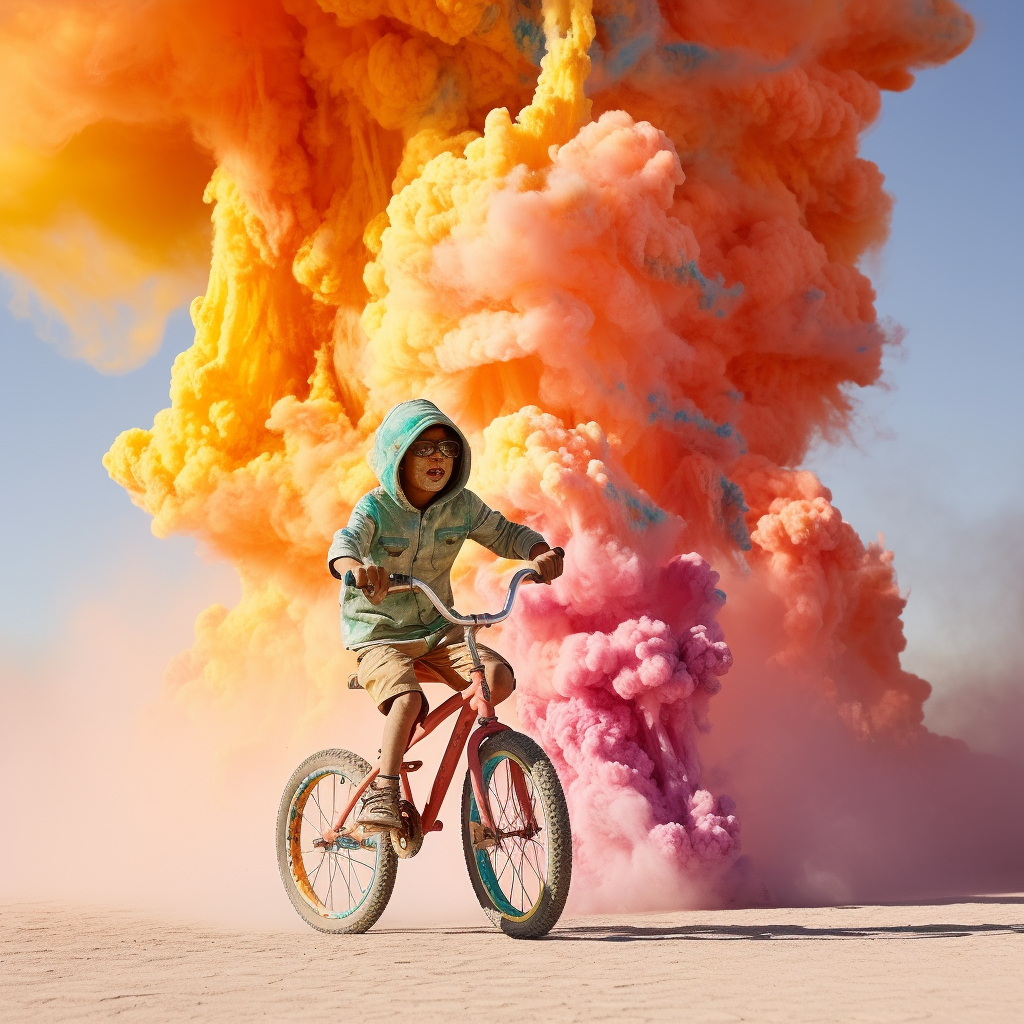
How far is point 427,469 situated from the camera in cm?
669

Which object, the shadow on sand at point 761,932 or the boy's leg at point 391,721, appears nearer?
the boy's leg at point 391,721

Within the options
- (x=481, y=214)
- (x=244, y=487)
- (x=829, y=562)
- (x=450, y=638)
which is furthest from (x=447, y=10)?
(x=450, y=638)

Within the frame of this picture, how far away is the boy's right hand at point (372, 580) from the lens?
19.7 ft

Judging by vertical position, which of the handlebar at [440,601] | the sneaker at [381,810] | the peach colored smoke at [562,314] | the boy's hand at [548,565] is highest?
the peach colored smoke at [562,314]

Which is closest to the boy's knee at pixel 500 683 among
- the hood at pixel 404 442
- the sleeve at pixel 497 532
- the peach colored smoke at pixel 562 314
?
the sleeve at pixel 497 532

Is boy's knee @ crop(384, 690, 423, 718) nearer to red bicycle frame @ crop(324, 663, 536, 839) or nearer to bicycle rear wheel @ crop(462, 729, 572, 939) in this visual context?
red bicycle frame @ crop(324, 663, 536, 839)

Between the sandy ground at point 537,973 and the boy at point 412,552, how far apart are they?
1000mm

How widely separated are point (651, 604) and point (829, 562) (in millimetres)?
3371

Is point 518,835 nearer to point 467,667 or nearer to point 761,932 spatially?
point 467,667

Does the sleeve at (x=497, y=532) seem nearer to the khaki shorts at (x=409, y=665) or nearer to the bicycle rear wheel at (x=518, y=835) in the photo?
the khaki shorts at (x=409, y=665)

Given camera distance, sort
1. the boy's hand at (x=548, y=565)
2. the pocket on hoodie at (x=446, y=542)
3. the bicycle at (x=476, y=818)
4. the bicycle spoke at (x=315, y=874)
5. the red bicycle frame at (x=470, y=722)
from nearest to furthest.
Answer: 1. the bicycle at (x=476, y=818)
2. the red bicycle frame at (x=470, y=722)
3. the boy's hand at (x=548, y=565)
4. the pocket on hoodie at (x=446, y=542)
5. the bicycle spoke at (x=315, y=874)

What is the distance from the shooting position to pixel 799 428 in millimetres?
15008

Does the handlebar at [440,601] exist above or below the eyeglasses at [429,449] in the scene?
below

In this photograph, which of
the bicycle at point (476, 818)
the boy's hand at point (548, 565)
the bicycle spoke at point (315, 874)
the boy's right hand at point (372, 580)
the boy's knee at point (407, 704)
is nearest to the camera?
the boy's right hand at point (372, 580)
